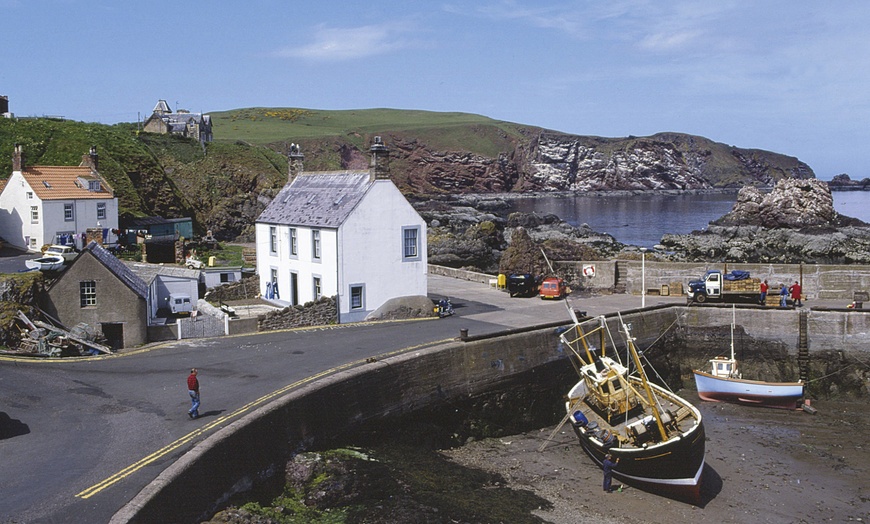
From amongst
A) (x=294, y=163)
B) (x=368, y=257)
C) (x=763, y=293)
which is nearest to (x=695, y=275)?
(x=763, y=293)

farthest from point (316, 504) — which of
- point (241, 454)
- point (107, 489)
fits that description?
point (107, 489)

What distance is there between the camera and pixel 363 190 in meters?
34.7

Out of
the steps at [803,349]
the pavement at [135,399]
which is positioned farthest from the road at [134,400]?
the steps at [803,349]

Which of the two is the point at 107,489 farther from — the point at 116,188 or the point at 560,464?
the point at 116,188

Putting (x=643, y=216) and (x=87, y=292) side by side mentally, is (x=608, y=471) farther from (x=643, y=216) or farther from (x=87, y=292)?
(x=643, y=216)

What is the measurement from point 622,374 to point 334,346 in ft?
34.5

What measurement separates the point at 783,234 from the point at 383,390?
7229 cm

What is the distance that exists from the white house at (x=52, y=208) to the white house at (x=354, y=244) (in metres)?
16.2

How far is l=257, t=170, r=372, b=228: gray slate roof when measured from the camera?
3472 centimetres

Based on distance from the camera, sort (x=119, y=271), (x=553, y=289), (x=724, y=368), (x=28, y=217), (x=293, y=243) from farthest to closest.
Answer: (x=28, y=217) → (x=553, y=289) → (x=293, y=243) → (x=724, y=368) → (x=119, y=271)

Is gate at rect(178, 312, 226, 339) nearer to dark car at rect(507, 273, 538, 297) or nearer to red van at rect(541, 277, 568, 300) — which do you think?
dark car at rect(507, 273, 538, 297)

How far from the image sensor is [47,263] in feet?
108

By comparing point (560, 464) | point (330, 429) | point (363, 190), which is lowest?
point (560, 464)

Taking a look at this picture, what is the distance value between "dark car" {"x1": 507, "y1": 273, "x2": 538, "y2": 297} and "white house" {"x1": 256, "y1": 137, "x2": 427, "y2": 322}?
6.36m
